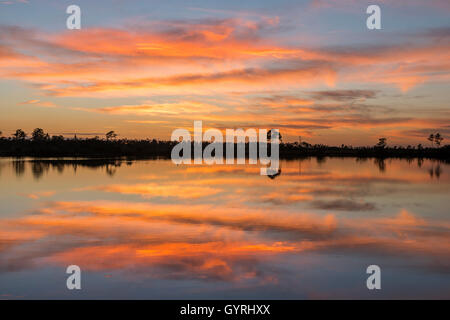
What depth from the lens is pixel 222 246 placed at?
35.3 feet

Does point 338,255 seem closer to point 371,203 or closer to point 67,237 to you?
point 67,237

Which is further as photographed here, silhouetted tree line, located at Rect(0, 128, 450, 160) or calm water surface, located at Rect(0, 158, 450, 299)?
silhouetted tree line, located at Rect(0, 128, 450, 160)

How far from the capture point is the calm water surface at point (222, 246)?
7980 mm

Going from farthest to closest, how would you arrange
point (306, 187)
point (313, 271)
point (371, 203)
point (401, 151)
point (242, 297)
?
point (401, 151), point (306, 187), point (371, 203), point (313, 271), point (242, 297)

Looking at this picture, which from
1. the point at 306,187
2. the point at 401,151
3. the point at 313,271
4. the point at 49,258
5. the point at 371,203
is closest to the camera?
the point at 313,271

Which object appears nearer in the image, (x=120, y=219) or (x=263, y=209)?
(x=120, y=219)

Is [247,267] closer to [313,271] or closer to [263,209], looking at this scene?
[313,271]

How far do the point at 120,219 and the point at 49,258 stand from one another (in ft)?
15.3

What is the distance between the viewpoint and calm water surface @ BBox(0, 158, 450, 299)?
798 cm

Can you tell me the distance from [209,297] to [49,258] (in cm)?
417

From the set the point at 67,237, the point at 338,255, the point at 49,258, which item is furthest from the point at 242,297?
the point at 67,237

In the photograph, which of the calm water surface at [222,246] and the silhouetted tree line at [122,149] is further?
the silhouetted tree line at [122,149]

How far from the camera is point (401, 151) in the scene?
133 m

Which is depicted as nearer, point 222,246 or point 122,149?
point 222,246
